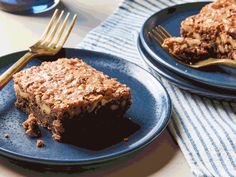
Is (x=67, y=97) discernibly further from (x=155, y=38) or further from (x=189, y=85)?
(x=155, y=38)

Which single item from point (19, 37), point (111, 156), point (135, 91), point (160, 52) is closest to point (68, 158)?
point (111, 156)

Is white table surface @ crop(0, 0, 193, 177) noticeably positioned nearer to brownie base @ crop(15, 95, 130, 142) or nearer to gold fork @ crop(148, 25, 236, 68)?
brownie base @ crop(15, 95, 130, 142)

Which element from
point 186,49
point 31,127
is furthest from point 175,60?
point 31,127

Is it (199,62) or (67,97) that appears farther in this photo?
(199,62)

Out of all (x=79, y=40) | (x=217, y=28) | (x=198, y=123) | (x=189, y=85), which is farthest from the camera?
(x=79, y=40)

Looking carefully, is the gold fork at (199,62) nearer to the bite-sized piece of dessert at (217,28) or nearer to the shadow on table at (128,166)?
the bite-sized piece of dessert at (217,28)

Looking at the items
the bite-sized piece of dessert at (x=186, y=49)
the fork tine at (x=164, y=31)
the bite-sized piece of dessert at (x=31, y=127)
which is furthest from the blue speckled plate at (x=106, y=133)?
the fork tine at (x=164, y=31)

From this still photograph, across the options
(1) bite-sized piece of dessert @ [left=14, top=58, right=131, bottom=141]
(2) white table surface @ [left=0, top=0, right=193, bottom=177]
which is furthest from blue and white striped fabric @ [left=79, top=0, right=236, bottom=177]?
(1) bite-sized piece of dessert @ [left=14, top=58, right=131, bottom=141]
